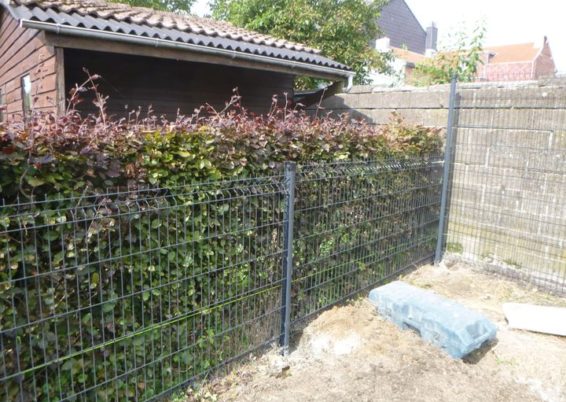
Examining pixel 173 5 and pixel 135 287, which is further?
pixel 173 5

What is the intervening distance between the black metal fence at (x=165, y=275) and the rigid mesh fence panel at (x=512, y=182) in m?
1.90

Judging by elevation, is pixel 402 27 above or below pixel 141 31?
above

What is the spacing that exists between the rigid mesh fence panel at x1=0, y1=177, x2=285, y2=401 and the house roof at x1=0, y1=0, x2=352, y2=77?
2681 mm

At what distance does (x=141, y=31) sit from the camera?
475cm

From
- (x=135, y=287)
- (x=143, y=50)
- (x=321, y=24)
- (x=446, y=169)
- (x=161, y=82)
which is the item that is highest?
(x=321, y=24)

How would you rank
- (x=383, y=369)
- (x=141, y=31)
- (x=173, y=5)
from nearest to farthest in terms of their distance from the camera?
(x=383, y=369) < (x=141, y=31) < (x=173, y=5)

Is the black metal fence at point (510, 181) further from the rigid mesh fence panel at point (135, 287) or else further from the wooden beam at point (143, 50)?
the rigid mesh fence panel at point (135, 287)

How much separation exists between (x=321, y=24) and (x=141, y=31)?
6.54 m

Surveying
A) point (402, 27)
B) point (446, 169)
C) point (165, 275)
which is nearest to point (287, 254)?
point (165, 275)

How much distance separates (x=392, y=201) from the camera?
4488 millimetres

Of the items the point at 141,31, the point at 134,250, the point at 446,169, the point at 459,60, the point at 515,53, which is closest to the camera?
the point at 134,250

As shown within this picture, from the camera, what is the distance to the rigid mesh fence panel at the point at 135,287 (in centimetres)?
204

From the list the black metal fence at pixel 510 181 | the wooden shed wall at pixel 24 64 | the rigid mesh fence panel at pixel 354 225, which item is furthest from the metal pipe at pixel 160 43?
the rigid mesh fence panel at pixel 354 225

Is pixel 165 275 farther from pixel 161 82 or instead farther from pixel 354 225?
pixel 161 82
